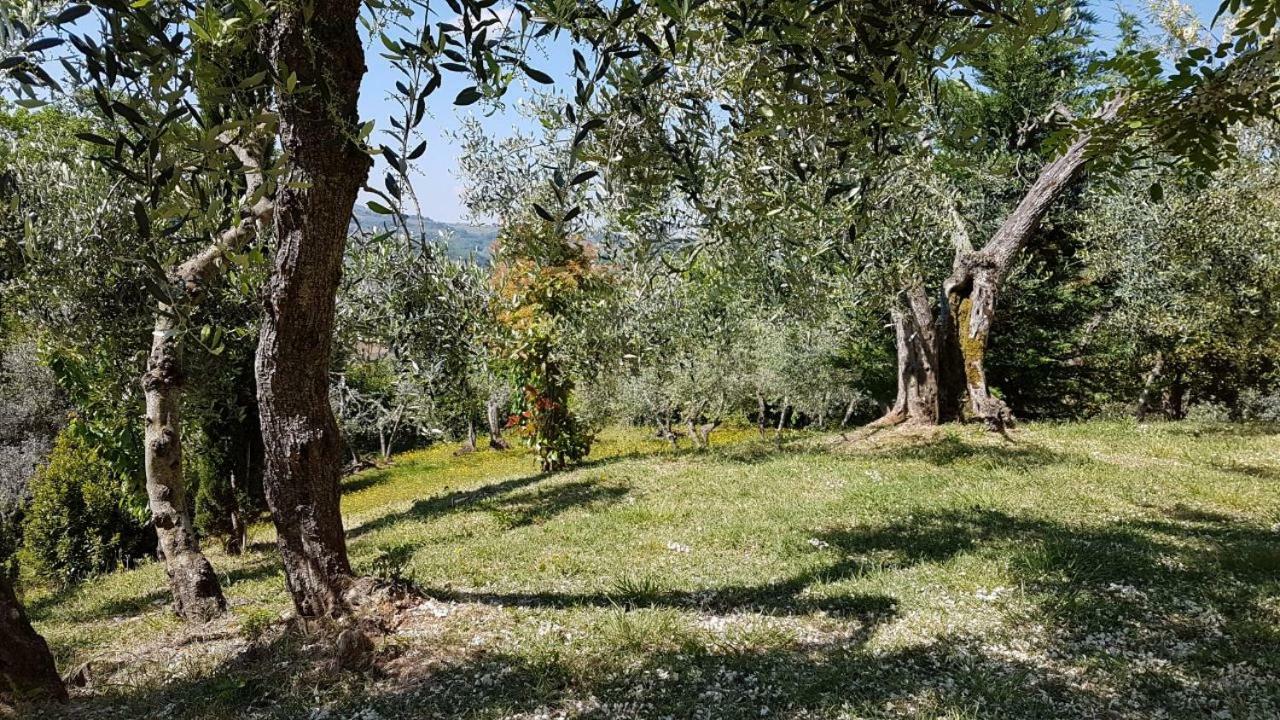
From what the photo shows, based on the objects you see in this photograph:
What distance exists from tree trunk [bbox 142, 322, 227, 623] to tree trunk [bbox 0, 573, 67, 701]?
2270 millimetres

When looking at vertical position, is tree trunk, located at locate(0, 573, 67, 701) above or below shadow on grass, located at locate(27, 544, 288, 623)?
above

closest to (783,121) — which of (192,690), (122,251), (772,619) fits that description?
(772,619)

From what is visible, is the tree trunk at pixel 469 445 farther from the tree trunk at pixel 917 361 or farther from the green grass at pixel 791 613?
the green grass at pixel 791 613

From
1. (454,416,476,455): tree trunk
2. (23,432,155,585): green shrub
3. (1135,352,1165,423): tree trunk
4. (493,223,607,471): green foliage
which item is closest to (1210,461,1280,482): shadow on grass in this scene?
(1135,352,1165,423): tree trunk

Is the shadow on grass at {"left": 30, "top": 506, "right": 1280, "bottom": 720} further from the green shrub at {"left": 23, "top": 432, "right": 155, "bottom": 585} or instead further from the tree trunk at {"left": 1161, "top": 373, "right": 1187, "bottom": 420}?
the tree trunk at {"left": 1161, "top": 373, "right": 1187, "bottom": 420}

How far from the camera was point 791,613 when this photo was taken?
19.8 feet

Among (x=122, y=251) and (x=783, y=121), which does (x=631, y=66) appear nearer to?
(x=783, y=121)

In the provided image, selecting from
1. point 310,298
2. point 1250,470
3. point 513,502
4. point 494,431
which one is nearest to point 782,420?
point 513,502

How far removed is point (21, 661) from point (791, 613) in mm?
5820

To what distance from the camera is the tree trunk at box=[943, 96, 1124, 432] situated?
15.9 metres

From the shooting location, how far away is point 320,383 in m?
5.64

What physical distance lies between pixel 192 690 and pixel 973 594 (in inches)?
246

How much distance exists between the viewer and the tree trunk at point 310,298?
14.5 feet

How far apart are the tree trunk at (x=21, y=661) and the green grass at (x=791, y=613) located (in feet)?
1.11
